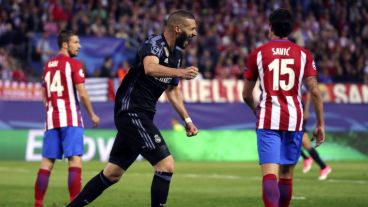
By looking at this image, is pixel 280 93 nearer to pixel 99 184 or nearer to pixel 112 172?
pixel 112 172

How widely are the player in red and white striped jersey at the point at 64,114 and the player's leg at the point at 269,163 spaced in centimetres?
326

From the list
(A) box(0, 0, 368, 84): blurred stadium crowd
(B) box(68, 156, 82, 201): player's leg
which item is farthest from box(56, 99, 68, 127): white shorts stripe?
(A) box(0, 0, 368, 84): blurred stadium crowd

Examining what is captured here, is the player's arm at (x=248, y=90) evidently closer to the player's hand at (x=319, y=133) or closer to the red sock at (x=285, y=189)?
the player's hand at (x=319, y=133)

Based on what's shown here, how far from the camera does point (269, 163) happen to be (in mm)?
10055

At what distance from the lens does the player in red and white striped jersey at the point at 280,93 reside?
10.1 m

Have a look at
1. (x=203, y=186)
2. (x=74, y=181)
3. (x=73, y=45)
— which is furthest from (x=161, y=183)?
(x=203, y=186)

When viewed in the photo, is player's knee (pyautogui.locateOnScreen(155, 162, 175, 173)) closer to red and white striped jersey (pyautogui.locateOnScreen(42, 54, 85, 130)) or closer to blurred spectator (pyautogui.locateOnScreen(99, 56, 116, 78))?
red and white striped jersey (pyautogui.locateOnScreen(42, 54, 85, 130))

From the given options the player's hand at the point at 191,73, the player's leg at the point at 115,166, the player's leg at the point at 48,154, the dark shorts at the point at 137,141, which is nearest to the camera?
the player's hand at the point at 191,73

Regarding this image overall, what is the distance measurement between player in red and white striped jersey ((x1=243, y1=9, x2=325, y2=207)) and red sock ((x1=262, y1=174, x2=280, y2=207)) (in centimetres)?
5

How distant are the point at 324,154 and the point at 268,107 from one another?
16475 mm

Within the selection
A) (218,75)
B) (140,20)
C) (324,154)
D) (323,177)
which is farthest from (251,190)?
(140,20)

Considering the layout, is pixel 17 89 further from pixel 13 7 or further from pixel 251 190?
pixel 251 190

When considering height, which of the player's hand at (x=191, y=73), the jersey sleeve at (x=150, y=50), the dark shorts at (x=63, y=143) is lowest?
the dark shorts at (x=63, y=143)

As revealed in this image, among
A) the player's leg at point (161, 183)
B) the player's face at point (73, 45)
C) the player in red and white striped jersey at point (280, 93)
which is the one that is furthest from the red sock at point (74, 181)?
the player in red and white striped jersey at point (280, 93)
